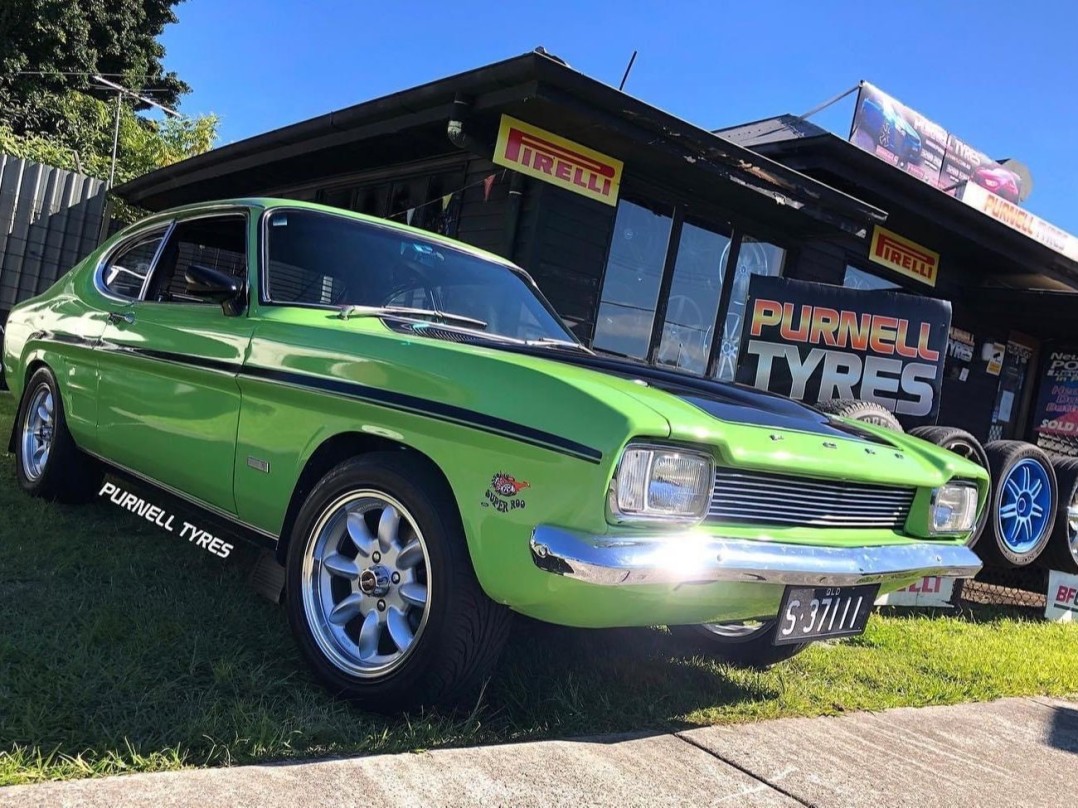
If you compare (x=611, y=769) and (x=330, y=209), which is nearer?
(x=611, y=769)

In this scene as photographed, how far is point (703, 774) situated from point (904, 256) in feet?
29.9

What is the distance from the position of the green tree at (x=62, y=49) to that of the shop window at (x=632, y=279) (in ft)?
84.1

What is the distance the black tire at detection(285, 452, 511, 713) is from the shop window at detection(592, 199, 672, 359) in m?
5.39

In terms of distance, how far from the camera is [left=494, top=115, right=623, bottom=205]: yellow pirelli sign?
21.1 feet

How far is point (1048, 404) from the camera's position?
12.4m

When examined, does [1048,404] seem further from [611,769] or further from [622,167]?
[611,769]

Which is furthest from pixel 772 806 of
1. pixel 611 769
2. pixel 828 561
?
pixel 828 561

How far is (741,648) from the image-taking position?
346 cm

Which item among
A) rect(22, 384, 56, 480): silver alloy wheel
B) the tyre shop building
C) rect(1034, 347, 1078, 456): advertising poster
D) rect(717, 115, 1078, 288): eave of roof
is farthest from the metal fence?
rect(1034, 347, 1078, 456): advertising poster

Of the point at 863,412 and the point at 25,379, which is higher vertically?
the point at 863,412

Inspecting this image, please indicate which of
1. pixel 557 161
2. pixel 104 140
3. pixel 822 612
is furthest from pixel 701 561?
pixel 104 140

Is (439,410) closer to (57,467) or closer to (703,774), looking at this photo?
(703,774)

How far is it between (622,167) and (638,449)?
5566mm

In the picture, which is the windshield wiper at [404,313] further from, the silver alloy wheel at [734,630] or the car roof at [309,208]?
the silver alloy wheel at [734,630]
